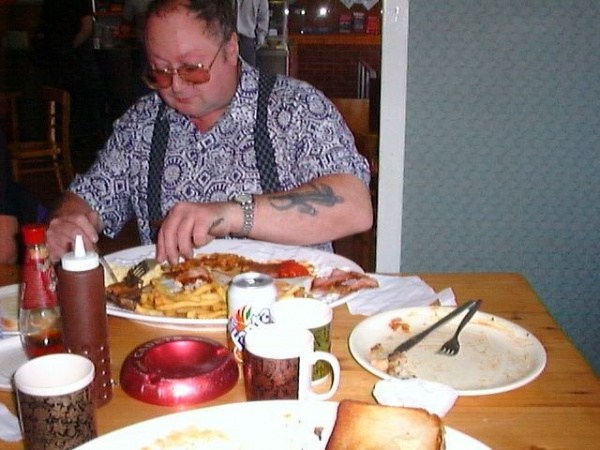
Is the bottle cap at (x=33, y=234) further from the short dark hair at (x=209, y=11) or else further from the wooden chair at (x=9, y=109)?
the wooden chair at (x=9, y=109)

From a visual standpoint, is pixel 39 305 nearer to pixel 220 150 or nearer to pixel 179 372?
pixel 179 372

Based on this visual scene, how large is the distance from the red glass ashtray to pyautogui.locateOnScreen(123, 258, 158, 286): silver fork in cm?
40

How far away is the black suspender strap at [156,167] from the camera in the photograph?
2.13 m

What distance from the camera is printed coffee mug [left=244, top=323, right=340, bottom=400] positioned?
1040mm

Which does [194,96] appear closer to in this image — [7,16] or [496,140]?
[496,140]

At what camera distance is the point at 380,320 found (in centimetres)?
138

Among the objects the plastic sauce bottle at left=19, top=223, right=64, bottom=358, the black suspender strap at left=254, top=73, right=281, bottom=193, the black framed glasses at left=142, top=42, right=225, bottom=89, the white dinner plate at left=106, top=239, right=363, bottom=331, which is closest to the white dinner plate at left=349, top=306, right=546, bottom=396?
the white dinner plate at left=106, top=239, right=363, bottom=331

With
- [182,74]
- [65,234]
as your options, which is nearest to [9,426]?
[65,234]

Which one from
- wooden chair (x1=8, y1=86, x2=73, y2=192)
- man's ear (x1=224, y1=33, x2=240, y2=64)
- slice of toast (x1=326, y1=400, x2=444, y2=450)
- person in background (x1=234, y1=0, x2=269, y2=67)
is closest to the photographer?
slice of toast (x1=326, y1=400, x2=444, y2=450)

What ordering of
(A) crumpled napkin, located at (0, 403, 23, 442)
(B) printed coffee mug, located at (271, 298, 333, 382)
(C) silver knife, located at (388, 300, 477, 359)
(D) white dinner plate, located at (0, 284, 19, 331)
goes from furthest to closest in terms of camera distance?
(D) white dinner plate, located at (0, 284, 19, 331) < (C) silver knife, located at (388, 300, 477, 359) < (B) printed coffee mug, located at (271, 298, 333, 382) < (A) crumpled napkin, located at (0, 403, 23, 442)

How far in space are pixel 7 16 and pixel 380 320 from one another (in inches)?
330

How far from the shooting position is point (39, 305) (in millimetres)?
1214

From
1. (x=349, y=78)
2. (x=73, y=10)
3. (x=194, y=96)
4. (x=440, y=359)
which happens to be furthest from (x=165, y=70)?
(x=349, y=78)

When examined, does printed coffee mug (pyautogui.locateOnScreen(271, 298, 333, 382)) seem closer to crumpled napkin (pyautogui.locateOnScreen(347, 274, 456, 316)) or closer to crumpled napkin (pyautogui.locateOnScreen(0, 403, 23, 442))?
crumpled napkin (pyautogui.locateOnScreen(347, 274, 456, 316))
